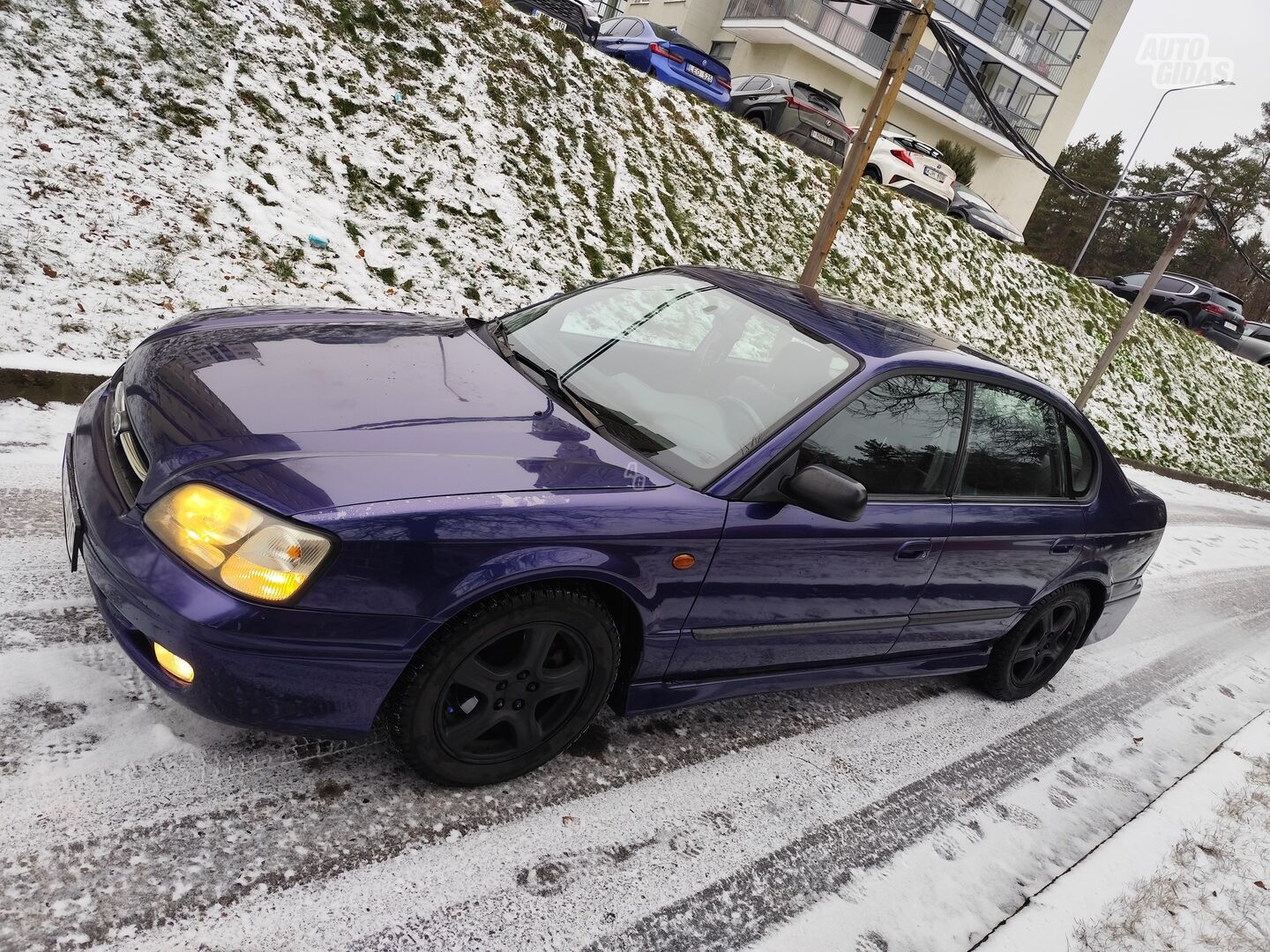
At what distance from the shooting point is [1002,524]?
331 centimetres

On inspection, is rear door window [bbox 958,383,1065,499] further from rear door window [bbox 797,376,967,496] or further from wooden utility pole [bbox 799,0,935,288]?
wooden utility pole [bbox 799,0,935,288]

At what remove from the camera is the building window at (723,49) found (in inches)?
1156

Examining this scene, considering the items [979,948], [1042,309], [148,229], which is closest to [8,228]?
[148,229]

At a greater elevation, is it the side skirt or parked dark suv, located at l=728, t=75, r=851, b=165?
parked dark suv, located at l=728, t=75, r=851, b=165

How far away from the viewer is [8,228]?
15.4ft

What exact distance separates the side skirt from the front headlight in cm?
114

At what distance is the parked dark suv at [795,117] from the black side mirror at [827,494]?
12.1 meters

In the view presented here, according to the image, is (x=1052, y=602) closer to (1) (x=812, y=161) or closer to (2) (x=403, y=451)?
(2) (x=403, y=451)

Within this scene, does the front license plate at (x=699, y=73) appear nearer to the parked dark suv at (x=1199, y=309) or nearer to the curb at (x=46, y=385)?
the curb at (x=46, y=385)

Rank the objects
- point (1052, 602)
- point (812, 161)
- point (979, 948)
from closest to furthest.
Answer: point (979, 948) → point (1052, 602) → point (812, 161)

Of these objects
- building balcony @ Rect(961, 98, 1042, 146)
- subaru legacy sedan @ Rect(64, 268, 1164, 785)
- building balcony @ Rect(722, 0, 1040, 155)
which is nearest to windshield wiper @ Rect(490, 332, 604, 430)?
subaru legacy sedan @ Rect(64, 268, 1164, 785)

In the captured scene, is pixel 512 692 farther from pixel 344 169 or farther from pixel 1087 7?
pixel 1087 7

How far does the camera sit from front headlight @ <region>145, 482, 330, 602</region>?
74.1 inches

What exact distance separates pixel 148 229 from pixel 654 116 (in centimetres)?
666
